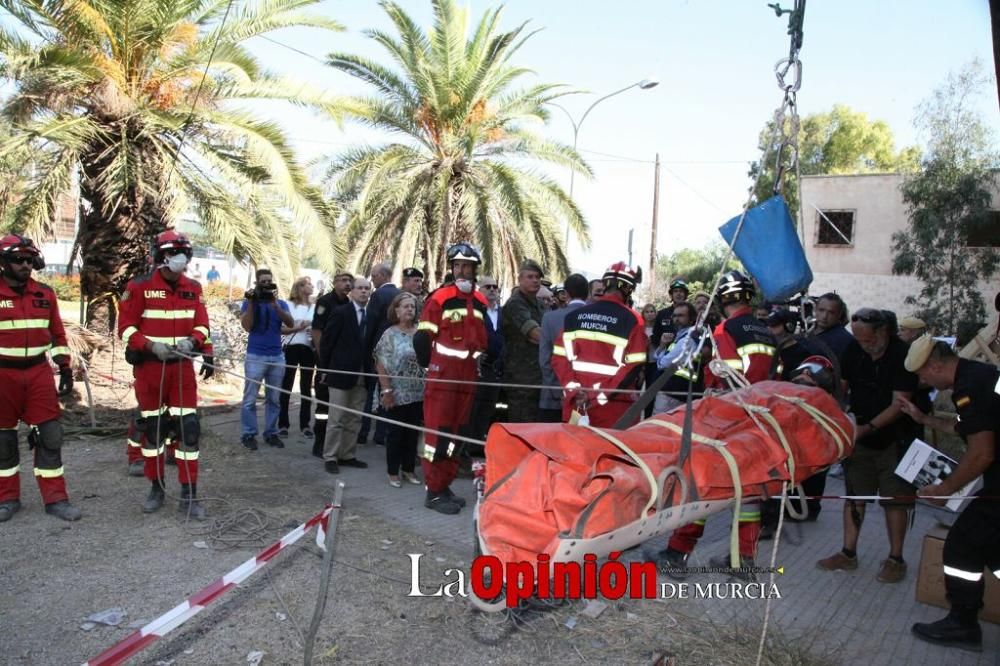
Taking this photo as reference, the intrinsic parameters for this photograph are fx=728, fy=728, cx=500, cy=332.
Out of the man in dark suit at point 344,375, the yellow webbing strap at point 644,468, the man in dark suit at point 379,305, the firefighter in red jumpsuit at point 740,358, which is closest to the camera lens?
the yellow webbing strap at point 644,468

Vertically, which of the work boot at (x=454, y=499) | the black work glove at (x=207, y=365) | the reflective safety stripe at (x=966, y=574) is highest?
the black work glove at (x=207, y=365)

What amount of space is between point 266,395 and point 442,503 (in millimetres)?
3013

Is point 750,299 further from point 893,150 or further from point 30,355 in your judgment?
point 893,150

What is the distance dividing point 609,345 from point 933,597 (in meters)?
2.54

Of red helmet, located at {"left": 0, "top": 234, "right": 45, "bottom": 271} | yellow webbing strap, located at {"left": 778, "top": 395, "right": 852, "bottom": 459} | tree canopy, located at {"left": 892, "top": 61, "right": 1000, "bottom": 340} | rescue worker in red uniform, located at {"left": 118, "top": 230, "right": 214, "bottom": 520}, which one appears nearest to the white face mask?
rescue worker in red uniform, located at {"left": 118, "top": 230, "right": 214, "bottom": 520}

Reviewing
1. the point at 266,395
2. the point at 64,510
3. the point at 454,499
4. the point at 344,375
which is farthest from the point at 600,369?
the point at 266,395

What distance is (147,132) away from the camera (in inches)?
383

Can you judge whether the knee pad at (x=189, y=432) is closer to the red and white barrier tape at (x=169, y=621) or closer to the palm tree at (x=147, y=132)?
the red and white barrier tape at (x=169, y=621)

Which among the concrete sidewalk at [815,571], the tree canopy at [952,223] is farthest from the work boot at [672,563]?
the tree canopy at [952,223]

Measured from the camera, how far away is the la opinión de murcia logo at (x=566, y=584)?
108 inches

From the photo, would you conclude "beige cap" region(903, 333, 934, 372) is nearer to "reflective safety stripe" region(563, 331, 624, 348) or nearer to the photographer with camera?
"reflective safety stripe" region(563, 331, 624, 348)

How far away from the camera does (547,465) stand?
2.88m

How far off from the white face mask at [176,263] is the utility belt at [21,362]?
113 centimetres

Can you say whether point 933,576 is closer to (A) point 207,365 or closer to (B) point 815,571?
(B) point 815,571
